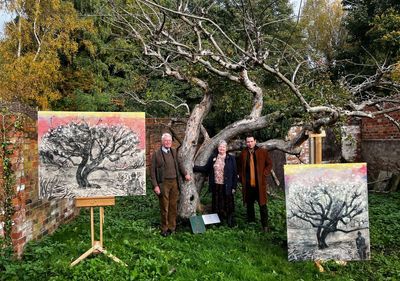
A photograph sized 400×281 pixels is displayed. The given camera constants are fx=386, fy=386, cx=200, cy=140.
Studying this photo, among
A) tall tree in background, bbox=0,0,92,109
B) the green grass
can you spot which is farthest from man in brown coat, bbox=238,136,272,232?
tall tree in background, bbox=0,0,92,109

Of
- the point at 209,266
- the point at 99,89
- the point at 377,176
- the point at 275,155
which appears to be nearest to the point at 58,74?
the point at 99,89

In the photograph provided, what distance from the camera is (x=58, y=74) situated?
1697 centimetres

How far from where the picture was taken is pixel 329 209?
5312 millimetres

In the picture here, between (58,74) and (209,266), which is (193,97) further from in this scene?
Result: (209,266)

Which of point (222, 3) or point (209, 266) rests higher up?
point (222, 3)

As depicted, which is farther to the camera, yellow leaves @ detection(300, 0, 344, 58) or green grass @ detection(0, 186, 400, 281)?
yellow leaves @ detection(300, 0, 344, 58)

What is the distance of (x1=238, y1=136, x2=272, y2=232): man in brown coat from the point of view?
6.45 m

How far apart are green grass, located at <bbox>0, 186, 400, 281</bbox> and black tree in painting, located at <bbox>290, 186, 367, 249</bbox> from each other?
0.48 metres

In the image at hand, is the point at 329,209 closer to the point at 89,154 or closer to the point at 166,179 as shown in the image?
the point at 166,179

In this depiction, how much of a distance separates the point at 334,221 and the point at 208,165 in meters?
2.54

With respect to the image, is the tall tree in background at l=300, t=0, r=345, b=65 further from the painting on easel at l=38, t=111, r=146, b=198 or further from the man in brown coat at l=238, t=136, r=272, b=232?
the painting on easel at l=38, t=111, r=146, b=198

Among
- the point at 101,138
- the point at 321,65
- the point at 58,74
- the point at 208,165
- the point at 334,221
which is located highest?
the point at 58,74

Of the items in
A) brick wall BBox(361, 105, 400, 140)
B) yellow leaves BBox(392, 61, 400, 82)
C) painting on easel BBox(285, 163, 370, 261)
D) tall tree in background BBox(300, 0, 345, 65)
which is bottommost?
painting on easel BBox(285, 163, 370, 261)

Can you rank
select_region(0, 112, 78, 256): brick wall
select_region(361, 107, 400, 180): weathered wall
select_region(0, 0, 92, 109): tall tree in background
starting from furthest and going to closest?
select_region(0, 0, 92, 109): tall tree in background → select_region(361, 107, 400, 180): weathered wall → select_region(0, 112, 78, 256): brick wall
